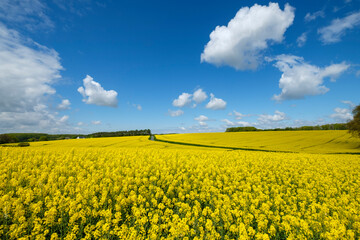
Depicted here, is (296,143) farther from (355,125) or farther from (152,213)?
(152,213)

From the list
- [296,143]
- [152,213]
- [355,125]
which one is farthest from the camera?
[296,143]

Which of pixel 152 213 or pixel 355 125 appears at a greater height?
pixel 355 125

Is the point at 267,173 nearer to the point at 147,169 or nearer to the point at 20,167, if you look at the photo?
the point at 147,169

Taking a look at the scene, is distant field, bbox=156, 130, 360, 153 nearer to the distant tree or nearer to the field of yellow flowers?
the distant tree

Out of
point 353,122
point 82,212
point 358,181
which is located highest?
point 353,122

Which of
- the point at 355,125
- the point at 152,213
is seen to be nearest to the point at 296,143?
the point at 355,125

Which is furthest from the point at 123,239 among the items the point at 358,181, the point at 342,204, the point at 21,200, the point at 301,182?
the point at 358,181

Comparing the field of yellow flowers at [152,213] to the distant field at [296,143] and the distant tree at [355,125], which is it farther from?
the distant tree at [355,125]

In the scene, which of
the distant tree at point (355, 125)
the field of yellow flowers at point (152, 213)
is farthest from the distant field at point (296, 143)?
the field of yellow flowers at point (152, 213)

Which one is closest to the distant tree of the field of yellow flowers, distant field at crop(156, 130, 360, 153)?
distant field at crop(156, 130, 360, 153)

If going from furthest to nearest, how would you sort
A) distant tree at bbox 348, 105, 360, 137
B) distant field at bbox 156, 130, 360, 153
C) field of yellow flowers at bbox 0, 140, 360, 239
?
distant tree at bbox 348, 105, 360, 137
distant field at bbox 156, 130, 360, 153
field of yellow flowers at bbox 0, 140, 360, 239

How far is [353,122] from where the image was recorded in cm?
3647

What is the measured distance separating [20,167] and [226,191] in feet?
32.5

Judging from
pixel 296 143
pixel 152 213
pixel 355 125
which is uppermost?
pixel 355 125
